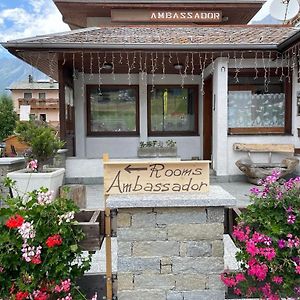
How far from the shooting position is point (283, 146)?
25.6 ft

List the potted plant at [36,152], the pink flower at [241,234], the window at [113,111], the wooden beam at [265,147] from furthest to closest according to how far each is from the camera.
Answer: the window at [113,111]
the wooden beam at [265,147]
the potted plant at [36,152]
the pink flower at [241,234]

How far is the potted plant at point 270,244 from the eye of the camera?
68.2 inches

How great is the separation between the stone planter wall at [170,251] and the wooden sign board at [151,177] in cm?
7

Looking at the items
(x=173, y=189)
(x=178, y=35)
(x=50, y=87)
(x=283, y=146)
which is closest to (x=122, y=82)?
(x=178, y=35)

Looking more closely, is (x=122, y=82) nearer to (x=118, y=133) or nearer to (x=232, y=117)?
(x=118, y=133)

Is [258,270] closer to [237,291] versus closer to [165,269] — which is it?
[237,291]

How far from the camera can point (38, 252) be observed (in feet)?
5.56

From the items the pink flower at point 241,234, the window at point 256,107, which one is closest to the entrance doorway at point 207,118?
the window at point 256,107

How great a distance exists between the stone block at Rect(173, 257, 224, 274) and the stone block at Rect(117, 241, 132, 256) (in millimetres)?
257

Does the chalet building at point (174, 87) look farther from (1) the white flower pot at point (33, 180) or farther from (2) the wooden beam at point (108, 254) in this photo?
(2) the wooden beam at point (108, 254)

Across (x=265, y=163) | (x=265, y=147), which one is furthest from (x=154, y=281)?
(x=265, y=147)

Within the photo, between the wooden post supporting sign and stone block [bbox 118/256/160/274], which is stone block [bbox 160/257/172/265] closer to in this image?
stone block [bbox 118/256/160/274]

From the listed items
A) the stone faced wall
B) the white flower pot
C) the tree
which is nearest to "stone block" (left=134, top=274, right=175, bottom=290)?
the stone faced wall

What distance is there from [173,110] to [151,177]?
8407 millimetres
